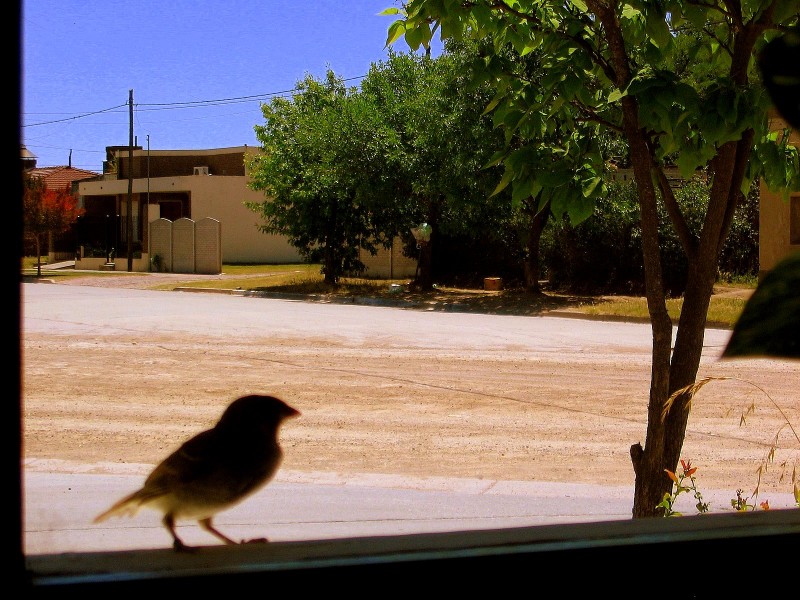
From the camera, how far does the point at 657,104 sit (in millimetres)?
2879

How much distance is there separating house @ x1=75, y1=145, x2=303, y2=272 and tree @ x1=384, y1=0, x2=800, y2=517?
38931mm

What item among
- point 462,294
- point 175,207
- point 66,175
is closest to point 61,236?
point 175,207

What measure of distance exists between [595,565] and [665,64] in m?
3.17

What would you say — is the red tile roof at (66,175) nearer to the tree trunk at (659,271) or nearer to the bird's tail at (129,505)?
the tree trunk at (659,271)

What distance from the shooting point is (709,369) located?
12578mm

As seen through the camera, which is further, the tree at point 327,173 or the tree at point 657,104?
the tree at point 327,173

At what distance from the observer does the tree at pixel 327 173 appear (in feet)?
79.8

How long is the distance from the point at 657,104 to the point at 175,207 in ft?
151

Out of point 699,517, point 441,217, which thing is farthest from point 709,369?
Answer: point 441,217

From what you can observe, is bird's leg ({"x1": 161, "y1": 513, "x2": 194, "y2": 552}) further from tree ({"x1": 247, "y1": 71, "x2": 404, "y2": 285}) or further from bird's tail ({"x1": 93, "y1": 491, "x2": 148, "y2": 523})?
tree ({"x1": 247, "y1": 71, "x2": 404, "y2": 285})

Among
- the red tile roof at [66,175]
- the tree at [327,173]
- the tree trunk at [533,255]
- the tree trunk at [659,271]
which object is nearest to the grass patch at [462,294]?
the tree trunk at [533,255]

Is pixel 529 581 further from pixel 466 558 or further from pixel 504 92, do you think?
pixel 504 92

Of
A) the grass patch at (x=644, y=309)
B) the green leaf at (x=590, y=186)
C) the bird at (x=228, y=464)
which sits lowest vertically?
the grass patch at (x=644, y=309)

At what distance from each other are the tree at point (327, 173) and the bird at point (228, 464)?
880 inches
